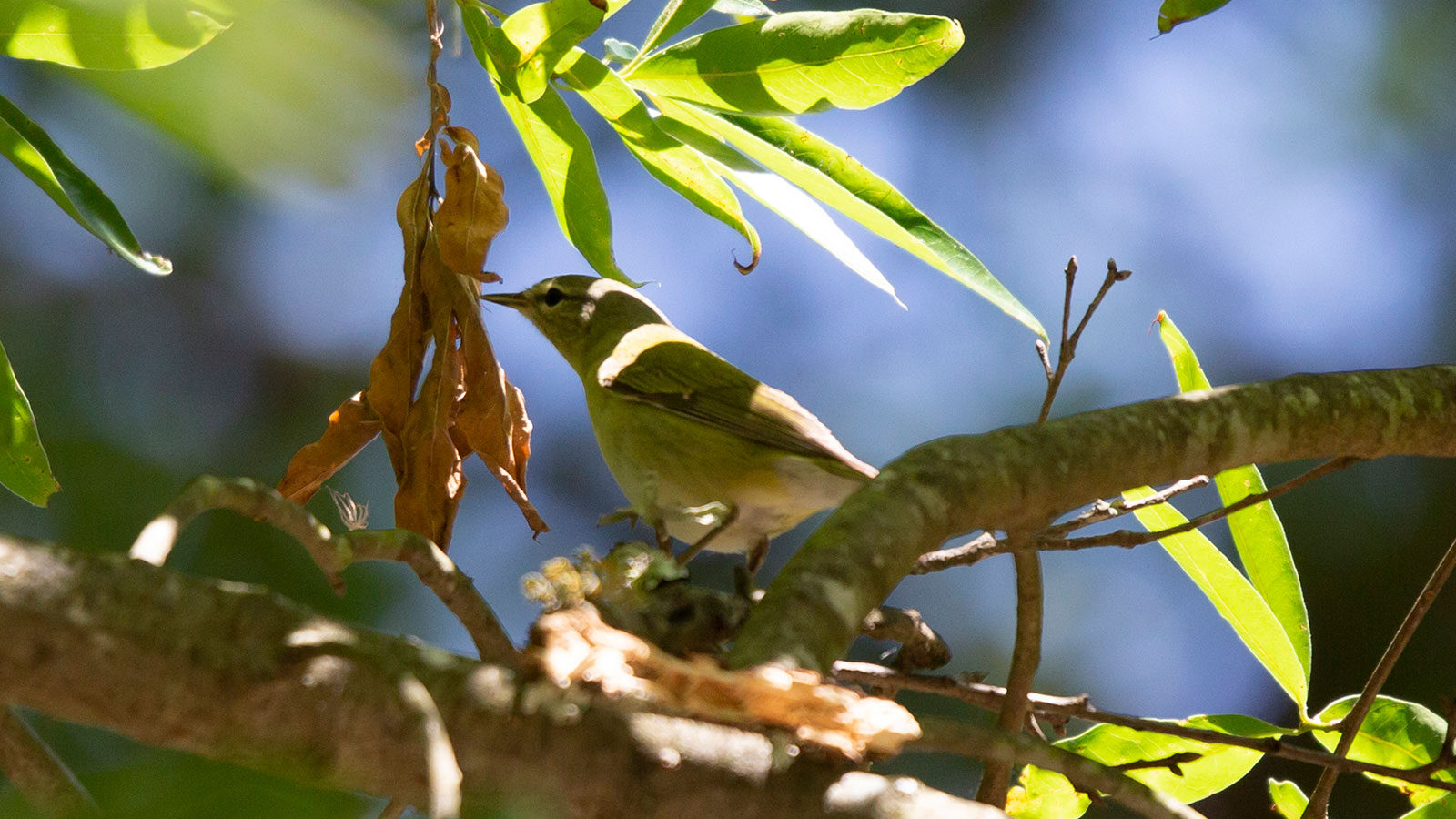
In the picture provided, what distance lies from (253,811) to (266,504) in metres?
0.68

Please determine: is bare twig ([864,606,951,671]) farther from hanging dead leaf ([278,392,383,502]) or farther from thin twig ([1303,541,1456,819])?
hanging dead leaf ([278,392,383,502])

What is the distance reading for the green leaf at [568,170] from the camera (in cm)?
179

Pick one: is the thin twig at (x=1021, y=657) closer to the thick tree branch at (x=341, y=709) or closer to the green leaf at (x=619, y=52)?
the thick tree branch at (x=341, y=709)

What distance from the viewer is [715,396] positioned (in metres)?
2.38

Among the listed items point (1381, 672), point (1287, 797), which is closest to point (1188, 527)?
point (1381, 672)

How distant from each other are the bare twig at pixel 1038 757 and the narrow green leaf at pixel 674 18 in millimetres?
1198

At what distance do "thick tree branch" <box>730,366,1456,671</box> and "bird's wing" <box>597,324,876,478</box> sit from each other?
882 mm

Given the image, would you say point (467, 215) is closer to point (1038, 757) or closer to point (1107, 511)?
point (1107, 511)

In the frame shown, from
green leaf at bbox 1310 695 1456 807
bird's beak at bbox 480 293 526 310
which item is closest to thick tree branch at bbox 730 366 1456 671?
Answer: green leaf at bbox 1310 695 1456 807

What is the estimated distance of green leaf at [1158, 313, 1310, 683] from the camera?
1942mm

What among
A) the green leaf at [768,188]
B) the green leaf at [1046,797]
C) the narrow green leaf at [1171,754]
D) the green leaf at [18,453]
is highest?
the green leaf at [768,188]

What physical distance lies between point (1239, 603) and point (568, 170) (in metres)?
1.40

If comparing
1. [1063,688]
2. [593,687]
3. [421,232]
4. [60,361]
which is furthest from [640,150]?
[1063,688]

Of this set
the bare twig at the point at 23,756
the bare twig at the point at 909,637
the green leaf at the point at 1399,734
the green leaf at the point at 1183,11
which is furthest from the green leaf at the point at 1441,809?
the bare twig at the point at 23,756
